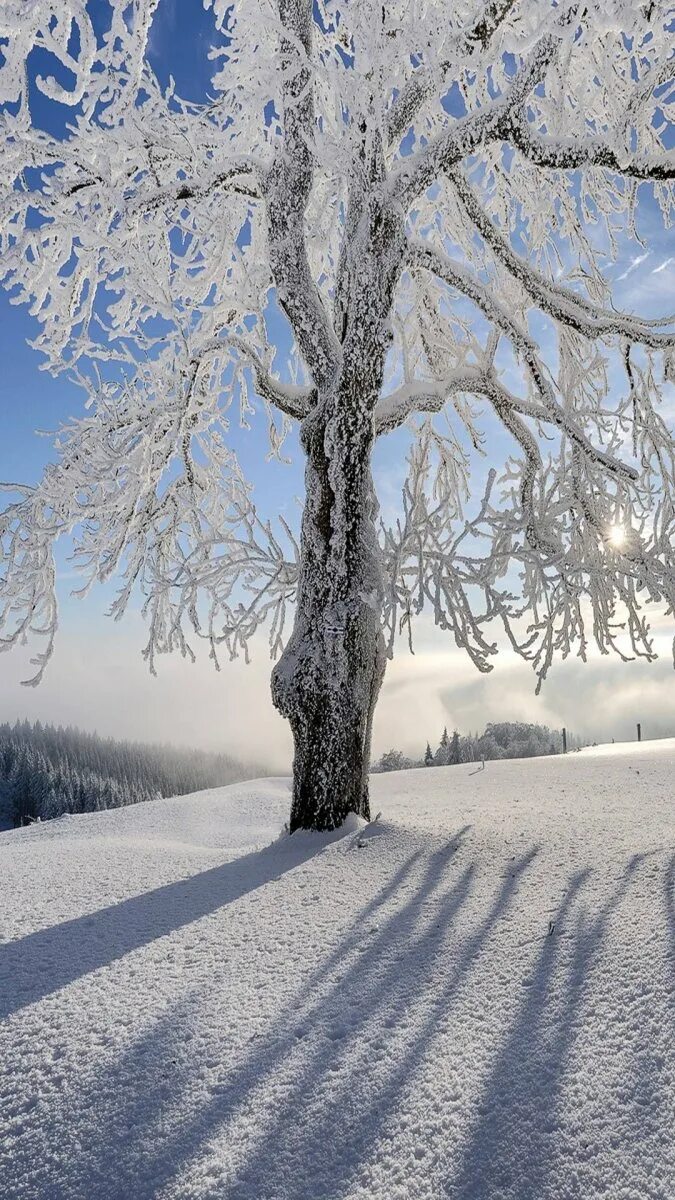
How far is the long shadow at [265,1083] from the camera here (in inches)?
85.6

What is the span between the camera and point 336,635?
600 centimetres

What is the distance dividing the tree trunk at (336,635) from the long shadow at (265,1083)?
2.49m

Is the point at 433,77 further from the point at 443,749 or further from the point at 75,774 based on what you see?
the point at 75,774

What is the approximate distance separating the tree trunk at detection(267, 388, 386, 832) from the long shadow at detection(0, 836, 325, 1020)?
71 centimetres

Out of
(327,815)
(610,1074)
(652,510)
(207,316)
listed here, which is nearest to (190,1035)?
(610,1074)

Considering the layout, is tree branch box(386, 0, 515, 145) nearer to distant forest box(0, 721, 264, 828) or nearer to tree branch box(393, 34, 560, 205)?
tree branch box(393, 34, 560, 205)

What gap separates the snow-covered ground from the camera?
2141 millimetres

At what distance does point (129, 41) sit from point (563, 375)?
5570mm

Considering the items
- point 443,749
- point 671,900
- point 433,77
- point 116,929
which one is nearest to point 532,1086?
point 671,900

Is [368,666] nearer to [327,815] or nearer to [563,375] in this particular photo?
[327,815]

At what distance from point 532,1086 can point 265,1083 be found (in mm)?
895

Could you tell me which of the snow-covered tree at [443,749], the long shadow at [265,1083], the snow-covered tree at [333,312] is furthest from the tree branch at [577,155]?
the snow-covered tree at [443,749]

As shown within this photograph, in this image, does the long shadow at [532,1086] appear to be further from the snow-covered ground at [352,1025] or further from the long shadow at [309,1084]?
the long shadow at [309,1084]

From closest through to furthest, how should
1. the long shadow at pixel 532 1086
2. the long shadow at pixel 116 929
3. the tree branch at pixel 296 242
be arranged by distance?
the long shadow at pixel 532 1086 < the long shadow at pixel 116 929 < the tree branch at pixel 296 242
